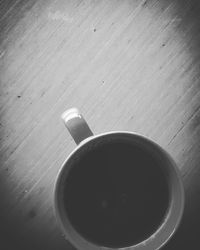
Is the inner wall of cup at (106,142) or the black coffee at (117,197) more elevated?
the inner wall of cup at (106,142)

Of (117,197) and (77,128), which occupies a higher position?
(77,128)

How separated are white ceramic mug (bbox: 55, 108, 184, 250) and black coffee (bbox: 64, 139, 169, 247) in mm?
20

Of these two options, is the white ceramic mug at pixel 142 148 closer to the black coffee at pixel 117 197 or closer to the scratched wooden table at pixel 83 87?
the black coffee at pixel 117 197

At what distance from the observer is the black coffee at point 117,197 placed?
0.57 meters

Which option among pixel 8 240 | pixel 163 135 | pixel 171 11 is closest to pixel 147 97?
pixel 163 135

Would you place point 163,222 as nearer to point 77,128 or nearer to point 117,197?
point 117,197

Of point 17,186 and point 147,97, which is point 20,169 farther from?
point 147,97

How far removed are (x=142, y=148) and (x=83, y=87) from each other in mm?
246

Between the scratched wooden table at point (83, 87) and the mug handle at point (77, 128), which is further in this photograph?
the scratched wooden table at point (83, 87)

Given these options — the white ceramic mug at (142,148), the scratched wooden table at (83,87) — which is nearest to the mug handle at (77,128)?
the white ceramic mug at (142,148)

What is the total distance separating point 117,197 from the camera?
59 centimetres

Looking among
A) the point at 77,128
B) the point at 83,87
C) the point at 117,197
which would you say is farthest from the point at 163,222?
the point at 83,87

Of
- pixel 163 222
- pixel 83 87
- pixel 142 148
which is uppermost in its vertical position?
pixel 83 87

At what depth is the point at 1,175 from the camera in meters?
0.72
